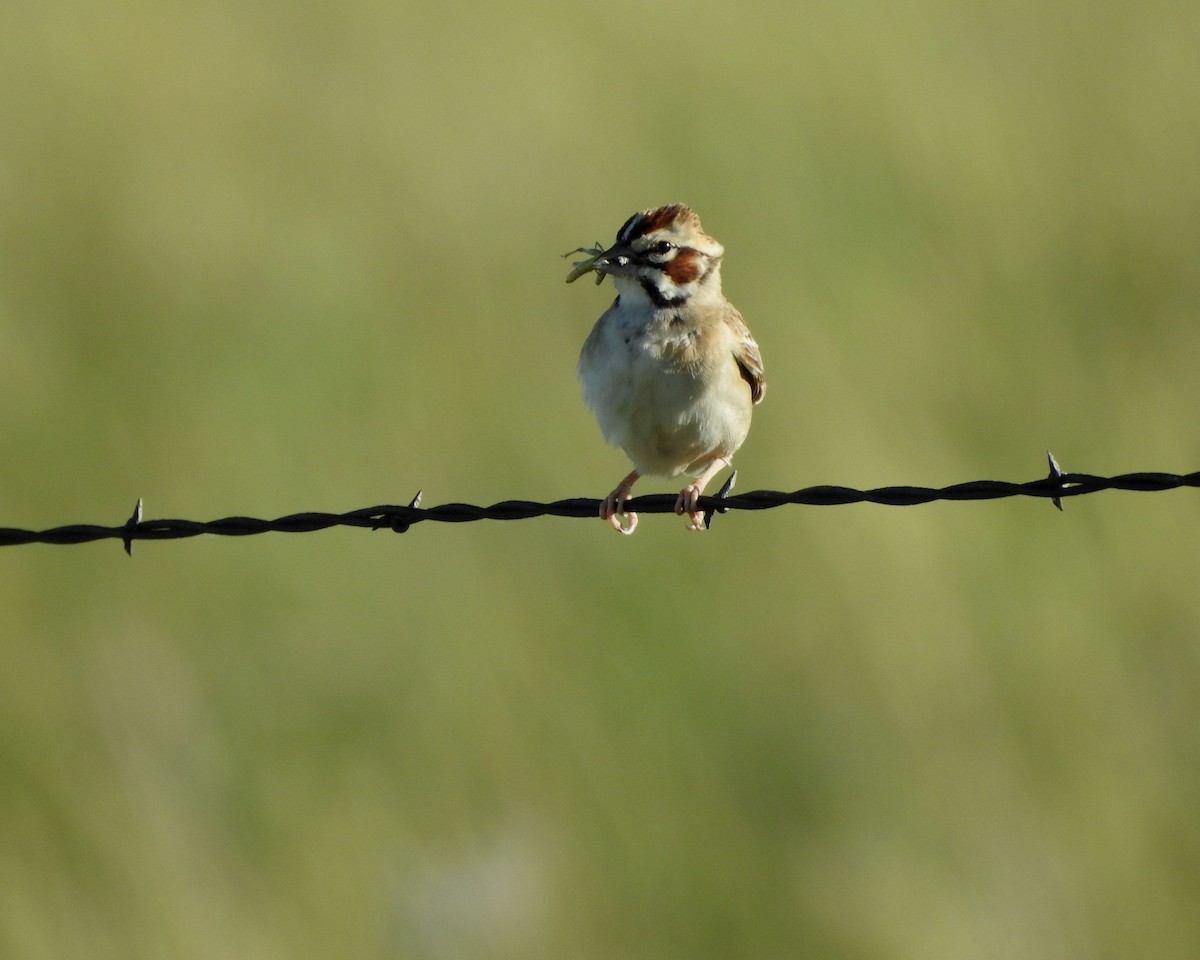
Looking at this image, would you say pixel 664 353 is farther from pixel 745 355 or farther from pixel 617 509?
pixel 617 509

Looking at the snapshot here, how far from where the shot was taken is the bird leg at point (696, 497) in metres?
5.54

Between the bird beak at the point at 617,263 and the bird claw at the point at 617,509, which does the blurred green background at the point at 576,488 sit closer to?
the bird claw at the point at 617,509

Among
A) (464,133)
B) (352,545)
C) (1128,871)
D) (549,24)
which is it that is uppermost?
(549,24)

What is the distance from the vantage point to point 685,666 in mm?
7559

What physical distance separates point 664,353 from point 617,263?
43 centimetres

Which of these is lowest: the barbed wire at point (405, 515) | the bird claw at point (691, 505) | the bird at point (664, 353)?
the barbed wire at point (405, 515)

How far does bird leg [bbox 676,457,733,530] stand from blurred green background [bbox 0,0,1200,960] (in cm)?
96

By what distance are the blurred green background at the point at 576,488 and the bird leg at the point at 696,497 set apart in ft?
3.16

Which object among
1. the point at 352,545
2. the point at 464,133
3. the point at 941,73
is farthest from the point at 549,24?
the point at 352,545

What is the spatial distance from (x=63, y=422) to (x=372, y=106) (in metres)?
3.25

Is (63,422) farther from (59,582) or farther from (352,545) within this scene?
(352,545)

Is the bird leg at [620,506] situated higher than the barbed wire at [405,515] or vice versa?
the bird leg at [620,506]

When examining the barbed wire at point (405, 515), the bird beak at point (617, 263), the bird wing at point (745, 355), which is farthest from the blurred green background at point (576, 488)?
the barbed wire at point (405, 515)

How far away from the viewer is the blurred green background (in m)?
6.80
